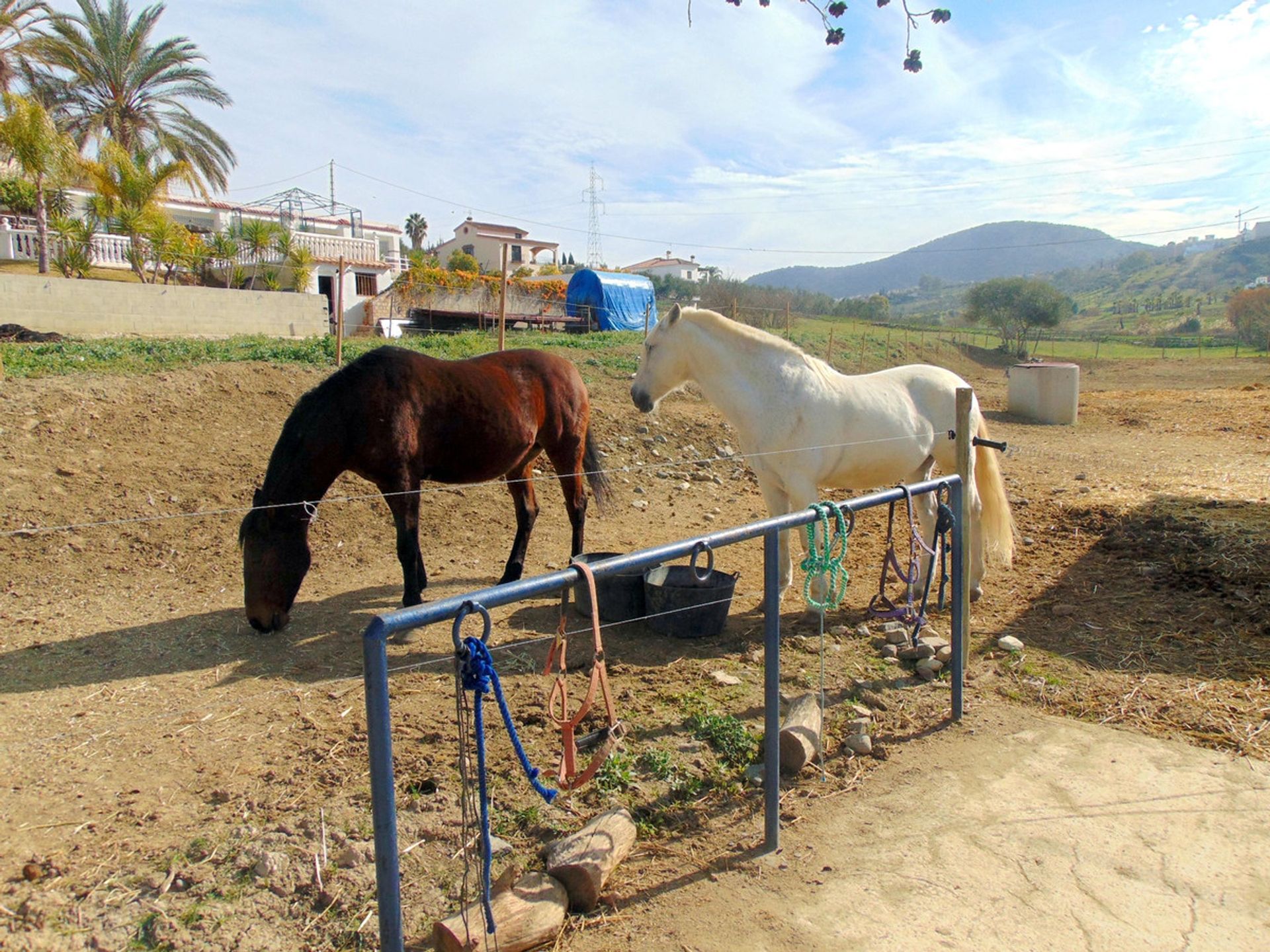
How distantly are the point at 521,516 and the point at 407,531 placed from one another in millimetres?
1273

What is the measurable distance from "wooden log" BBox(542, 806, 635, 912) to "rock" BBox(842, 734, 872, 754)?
1.20m

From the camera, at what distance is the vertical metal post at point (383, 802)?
5.32 ft

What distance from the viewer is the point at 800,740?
317cm

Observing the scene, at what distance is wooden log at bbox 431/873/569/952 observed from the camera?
6.78 feet

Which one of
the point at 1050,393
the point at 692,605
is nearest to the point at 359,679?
the point at 692,605

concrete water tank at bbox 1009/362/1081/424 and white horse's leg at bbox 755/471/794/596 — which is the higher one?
concrete water tank at bbox 1009/362/1081/424

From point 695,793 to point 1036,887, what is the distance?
1.20 metres

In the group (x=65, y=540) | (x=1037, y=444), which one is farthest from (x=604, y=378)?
(x=65, y=540)

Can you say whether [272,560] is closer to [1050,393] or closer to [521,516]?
[521,516]

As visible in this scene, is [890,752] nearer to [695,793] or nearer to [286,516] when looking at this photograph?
[695,793]

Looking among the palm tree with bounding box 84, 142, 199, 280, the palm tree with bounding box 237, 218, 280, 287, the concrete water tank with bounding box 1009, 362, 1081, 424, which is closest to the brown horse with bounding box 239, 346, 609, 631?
the concrete water tank with bounding box 1009, 362, 1081, 424

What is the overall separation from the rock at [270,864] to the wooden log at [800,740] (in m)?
1.88

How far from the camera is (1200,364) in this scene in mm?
27562

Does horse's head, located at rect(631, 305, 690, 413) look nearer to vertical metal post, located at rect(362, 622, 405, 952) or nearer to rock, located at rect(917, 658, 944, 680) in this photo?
rock, located at rect(917, 658, 944, 680)
